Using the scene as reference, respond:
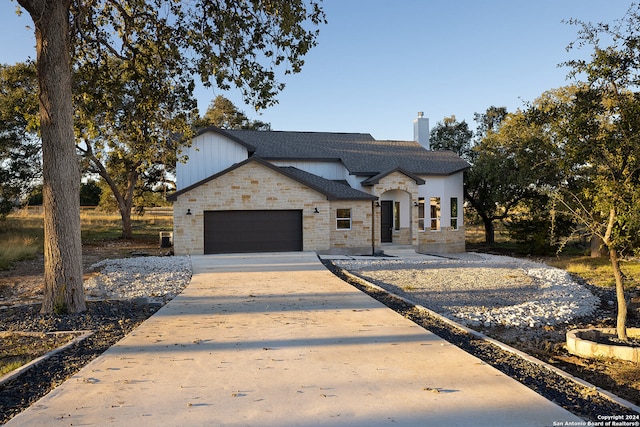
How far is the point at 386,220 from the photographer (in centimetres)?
2620

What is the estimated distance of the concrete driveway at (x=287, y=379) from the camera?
174 inches

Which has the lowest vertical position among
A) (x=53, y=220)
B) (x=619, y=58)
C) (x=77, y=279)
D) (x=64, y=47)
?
(x=77, y=279)

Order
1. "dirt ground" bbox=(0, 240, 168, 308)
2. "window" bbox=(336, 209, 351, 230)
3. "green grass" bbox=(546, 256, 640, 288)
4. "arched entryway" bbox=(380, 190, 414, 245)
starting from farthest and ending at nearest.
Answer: "arched entryway" bbox=(380, 190, 414, 245), "window" bbox=(336, 209, 351, 230), "green grass" bbox=(546, 256, 640, 288), "dirt ground" bbox=(0, 240, 168, 308)

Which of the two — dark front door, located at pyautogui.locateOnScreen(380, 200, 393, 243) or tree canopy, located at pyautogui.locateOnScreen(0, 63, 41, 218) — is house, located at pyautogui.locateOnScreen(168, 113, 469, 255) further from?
tree canopy, located at pyautogui.locateOnScreen(0, 63, 41, 218)

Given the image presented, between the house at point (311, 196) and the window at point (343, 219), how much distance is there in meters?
0.05

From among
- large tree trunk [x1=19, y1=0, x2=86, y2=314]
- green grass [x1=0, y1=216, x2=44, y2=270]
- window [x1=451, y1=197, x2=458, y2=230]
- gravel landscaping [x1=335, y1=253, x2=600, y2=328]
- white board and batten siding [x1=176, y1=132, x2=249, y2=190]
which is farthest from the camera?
window [x1=451, y1=197, x2=458, y2=230]

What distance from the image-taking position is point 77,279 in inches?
363

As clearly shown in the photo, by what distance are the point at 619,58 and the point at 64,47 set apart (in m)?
10.3

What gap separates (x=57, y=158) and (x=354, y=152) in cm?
2110

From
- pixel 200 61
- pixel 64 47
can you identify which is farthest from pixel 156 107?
pixel 64 47

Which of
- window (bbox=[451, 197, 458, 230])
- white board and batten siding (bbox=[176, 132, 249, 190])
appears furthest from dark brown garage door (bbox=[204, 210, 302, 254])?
window (bbox=[451, 197, 458, 230])

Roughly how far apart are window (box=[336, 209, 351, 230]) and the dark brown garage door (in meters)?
1.99

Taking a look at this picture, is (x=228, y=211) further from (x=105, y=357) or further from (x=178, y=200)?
(x=105, y=357)

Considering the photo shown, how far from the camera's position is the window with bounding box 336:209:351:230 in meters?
23.3
